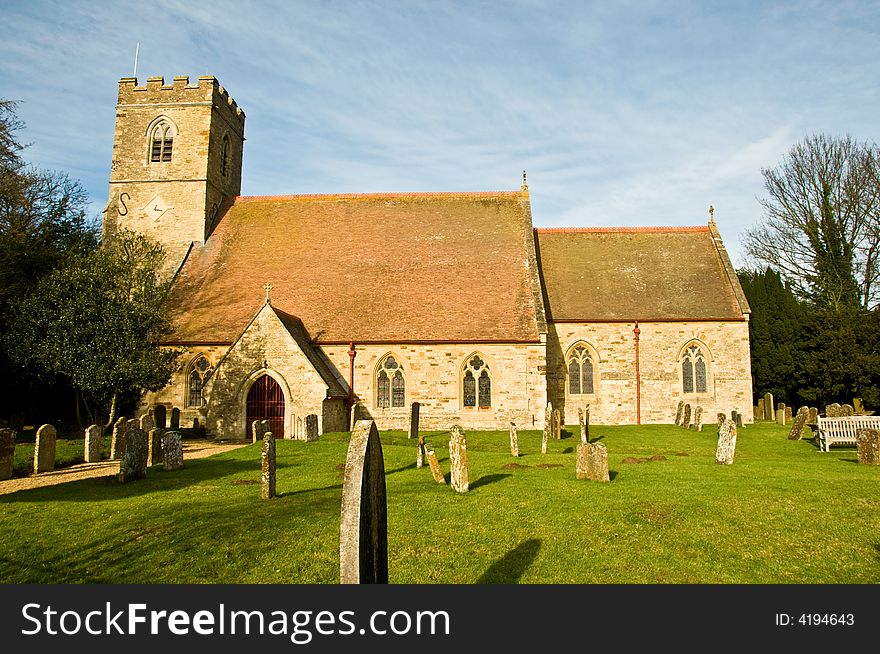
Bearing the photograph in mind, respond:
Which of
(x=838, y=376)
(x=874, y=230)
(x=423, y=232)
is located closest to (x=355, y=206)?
(x=423, y=232)

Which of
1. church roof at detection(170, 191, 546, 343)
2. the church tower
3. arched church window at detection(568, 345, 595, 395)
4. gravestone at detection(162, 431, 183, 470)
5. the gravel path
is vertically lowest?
the gravel path

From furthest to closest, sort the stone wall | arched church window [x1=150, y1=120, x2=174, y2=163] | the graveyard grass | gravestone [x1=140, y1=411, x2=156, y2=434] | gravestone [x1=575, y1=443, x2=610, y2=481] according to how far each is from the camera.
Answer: arched church window [x1=150, y1=120, x2=174, y2=163] < the stone wall < gravestone [x1=140, y1=411, x2=156, y2=434] < gravestone [x1=575, y1=443, x2=610, y2=481] < the graveyard grass

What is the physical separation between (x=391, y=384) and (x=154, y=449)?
33.1 ft

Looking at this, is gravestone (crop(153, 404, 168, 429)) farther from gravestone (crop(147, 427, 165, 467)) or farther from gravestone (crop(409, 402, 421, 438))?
gravestone (crop(409, 402, 421, 438))

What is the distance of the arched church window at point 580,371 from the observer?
26547 mm

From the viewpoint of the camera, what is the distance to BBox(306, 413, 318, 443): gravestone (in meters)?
19.3

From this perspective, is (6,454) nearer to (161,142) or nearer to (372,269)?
(372,269)

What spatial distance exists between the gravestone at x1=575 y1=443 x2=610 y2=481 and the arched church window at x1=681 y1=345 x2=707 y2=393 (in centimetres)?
1581

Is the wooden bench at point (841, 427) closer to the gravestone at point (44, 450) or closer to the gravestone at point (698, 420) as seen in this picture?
the gravestone at point (698, 420)

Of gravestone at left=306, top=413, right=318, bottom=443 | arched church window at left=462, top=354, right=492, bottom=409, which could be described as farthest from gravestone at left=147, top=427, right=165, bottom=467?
arched church window at left=462, top=354, right=492, bottom=409

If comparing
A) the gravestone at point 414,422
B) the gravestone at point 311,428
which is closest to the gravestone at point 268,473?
the gravestone at point 311,428

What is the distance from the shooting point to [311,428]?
19500 millimetres

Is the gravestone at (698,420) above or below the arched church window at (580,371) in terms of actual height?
below

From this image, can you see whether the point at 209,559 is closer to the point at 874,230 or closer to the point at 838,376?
the point at 838,376
